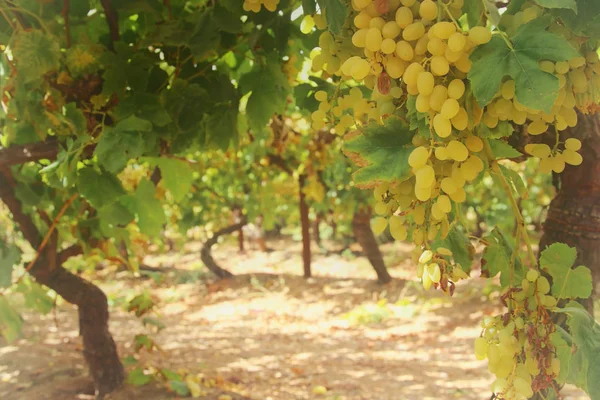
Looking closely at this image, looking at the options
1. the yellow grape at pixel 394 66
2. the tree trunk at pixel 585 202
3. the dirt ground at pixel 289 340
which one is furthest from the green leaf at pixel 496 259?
the dirt ground at pixel 289 340

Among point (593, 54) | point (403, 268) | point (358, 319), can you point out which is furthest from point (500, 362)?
point (403, 268)

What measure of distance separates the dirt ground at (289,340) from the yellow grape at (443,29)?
93.3 inches

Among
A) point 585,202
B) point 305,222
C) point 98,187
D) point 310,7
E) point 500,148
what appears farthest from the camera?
point 305,222

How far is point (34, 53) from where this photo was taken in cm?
152

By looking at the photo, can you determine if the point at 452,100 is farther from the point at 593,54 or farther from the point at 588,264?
the point at 588,264

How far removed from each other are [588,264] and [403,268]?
27.8 feet

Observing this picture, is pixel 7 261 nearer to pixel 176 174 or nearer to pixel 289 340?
pixel 176 174

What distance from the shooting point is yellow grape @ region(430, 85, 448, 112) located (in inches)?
26.7

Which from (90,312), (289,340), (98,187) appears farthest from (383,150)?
(289,340)

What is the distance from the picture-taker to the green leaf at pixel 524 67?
0.64 m

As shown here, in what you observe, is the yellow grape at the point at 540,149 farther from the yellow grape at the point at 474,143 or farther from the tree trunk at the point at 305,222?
the tree trunk at the point at 305,222

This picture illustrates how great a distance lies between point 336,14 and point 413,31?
0.63ft

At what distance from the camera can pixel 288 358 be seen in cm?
493

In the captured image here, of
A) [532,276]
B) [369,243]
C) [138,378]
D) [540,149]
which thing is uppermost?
[540,149]
